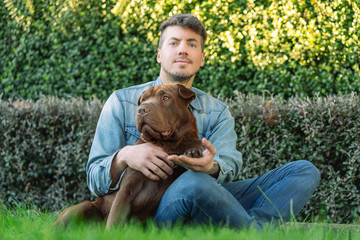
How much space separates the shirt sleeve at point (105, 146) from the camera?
308 cm

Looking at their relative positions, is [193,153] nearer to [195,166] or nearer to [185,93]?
[195,166]

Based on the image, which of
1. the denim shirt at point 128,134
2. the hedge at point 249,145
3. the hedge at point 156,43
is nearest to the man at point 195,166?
the denim shirt at point 128,134

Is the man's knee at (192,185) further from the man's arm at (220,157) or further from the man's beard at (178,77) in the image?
the man's beard at (178,77)

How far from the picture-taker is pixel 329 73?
6.12 meters

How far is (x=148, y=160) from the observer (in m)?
2.77

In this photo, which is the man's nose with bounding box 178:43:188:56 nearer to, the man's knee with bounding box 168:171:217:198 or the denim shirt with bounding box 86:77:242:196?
the denim shirt with bounding box 86:77:242:196

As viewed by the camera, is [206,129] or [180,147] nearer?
[180,147]

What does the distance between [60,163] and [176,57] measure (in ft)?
8.17

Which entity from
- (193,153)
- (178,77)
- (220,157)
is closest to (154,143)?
(193,153)

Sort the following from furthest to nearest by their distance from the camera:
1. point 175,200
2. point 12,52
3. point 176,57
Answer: point 12,52 < point 176,57 < point 175,200

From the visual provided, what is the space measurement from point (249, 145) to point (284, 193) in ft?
5.43

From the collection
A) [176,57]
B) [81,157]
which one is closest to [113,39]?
[81,157]

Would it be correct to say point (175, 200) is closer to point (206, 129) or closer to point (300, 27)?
point (206, 129)

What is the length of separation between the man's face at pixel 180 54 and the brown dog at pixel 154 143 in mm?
526
